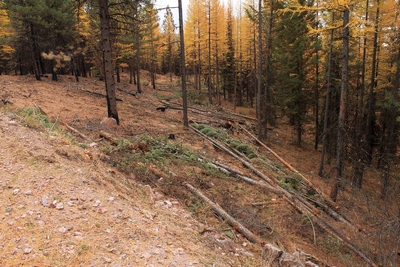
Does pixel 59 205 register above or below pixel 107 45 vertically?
below

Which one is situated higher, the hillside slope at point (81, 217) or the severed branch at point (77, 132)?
the severed branch at point (77, 132)

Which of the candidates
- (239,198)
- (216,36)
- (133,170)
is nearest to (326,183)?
(239,198)

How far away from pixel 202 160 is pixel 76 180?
5.22 meters

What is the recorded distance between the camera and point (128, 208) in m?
4.99

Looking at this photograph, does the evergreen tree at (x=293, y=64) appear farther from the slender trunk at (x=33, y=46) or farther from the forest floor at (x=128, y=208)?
the slender trunk at (x=33, y=46)

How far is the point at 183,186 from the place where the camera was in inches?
283

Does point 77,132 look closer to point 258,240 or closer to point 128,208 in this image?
point 128,208

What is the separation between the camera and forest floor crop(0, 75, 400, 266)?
377cm

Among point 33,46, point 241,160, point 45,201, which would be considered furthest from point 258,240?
point 33,46

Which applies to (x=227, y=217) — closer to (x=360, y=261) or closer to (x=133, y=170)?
(x=133, y=170)

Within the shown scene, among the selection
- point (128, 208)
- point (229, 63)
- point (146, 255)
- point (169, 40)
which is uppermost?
point (169, 40)

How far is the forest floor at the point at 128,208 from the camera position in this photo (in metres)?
3.77

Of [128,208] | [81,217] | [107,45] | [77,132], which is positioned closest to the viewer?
[81,217]

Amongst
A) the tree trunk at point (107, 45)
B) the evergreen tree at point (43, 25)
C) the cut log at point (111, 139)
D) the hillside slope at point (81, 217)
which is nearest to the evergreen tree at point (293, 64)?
the tree trunk at point (107, 45)
